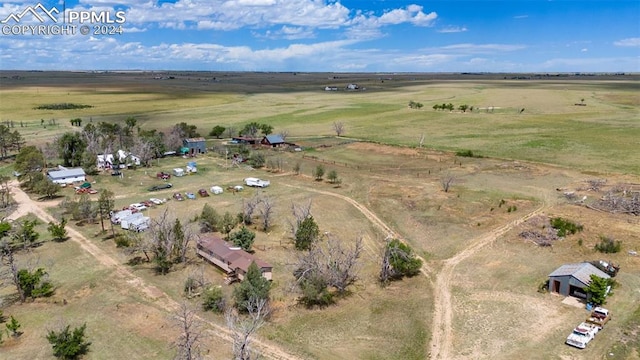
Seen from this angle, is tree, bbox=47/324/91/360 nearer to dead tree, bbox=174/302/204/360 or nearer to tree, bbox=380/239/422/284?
dead tree, bbox=174/302/204/360

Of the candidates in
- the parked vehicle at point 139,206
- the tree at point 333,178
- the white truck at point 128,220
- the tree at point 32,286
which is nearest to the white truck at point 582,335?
the tree at point 32,286

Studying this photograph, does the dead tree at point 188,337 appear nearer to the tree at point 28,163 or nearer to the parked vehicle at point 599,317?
the parked vehicle at point 599,317

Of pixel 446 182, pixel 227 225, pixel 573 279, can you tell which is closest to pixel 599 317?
pixel 573 279

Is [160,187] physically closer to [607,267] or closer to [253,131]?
[253,131]

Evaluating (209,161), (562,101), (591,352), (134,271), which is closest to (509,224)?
(591,352)

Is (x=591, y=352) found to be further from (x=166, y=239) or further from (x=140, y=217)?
(x=140, y=217)
